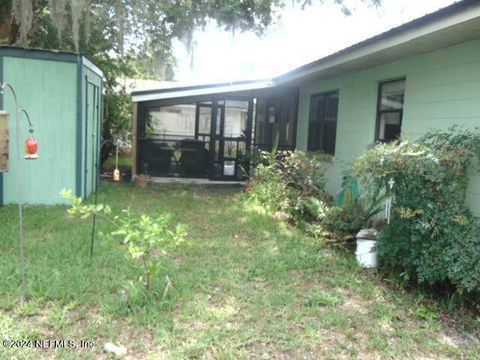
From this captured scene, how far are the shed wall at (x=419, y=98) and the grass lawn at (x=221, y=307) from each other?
1.71m

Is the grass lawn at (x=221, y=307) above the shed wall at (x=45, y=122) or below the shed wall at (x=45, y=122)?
below

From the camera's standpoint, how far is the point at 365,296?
389cm

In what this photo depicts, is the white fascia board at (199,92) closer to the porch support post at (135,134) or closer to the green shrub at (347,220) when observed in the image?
the porch support post at (135,134)

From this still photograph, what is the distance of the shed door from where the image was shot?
24.4 feet

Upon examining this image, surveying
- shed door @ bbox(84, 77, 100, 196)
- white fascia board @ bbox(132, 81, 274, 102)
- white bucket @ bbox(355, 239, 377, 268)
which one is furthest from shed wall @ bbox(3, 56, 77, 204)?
white bucket @ bbox(355, 239, 377, 268)

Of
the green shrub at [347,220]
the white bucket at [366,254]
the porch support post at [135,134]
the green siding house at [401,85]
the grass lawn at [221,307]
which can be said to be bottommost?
the grass lawn at [221,307]

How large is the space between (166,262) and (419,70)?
400cm

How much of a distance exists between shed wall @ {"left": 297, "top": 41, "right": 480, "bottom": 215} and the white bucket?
1109 mm

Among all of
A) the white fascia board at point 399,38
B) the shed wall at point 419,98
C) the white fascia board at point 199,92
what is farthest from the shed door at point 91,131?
the shed wall at point 419,98

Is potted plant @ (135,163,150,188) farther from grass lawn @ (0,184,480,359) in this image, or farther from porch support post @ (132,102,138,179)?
grass lawn @ (0,184,480,359)

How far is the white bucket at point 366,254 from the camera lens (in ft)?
15.1

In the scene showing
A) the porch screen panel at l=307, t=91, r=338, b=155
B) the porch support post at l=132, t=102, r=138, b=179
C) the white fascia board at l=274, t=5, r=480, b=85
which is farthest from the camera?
the porch support post at l=132, t=102, r=138, b=179

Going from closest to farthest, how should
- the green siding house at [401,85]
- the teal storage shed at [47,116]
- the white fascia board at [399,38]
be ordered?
1. the white fascia board at [399,38]
2. the green siding house at [401,85]
3. the teal storage shed at [47,116]

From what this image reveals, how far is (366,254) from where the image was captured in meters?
4.67
